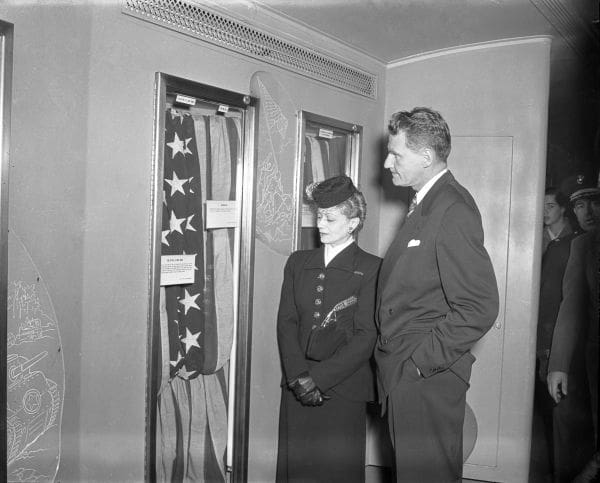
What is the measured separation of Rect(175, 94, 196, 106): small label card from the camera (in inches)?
97.7

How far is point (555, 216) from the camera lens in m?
3.48

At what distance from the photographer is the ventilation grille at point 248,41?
2309mm

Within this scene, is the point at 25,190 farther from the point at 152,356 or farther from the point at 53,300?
the point at 152,356

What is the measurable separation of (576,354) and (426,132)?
1806mm

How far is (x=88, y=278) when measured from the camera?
210 centimetres

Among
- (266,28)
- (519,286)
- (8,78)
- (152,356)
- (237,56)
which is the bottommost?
(152,356)

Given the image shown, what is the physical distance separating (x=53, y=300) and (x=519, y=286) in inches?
107

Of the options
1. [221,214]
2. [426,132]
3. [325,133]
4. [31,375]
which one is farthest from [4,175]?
[325,133]

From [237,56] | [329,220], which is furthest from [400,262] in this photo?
[237,56]

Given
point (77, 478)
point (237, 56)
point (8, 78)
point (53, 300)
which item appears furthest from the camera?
point (237, 56)

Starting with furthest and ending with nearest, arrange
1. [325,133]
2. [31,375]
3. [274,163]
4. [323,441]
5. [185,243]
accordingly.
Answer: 1. [325,133]
2. [274,163]
3. [323,441]
4. [185,243]
5. [31,375]

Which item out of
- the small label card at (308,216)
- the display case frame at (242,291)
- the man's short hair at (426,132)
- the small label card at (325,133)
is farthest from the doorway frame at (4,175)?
the small label card at (325,133)

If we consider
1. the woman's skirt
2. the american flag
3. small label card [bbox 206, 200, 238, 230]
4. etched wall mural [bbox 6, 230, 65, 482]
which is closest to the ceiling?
the american flag

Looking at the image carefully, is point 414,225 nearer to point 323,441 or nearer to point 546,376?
point 323,441
